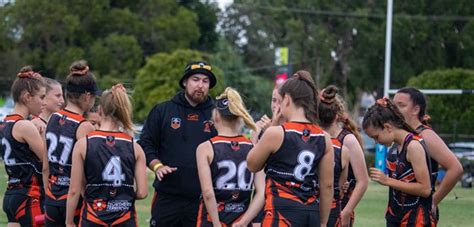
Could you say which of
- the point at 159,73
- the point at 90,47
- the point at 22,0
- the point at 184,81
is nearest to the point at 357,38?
the point at 159,73

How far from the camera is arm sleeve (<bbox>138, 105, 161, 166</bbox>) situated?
900 centimetres

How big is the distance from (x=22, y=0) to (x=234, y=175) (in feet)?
168

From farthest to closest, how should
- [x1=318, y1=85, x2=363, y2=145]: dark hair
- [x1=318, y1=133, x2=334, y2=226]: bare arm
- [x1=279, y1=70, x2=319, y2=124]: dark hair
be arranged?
[x1=318, y1=85, x2=363, y2=145]: dark hair < [x1=318, y1=133, x2=334, y2=226]: bare arm < [x1=279, y1=70, x2=319, y2=124]: dark hair

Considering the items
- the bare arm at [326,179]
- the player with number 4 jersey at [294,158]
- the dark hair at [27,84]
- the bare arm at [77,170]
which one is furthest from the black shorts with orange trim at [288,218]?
the dark hair at [27,84]

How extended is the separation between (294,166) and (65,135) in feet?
8.15

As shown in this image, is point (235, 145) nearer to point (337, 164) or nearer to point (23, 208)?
point (337, 164)

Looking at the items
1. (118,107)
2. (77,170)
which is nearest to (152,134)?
(118,107)

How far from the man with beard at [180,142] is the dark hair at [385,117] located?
1.78m

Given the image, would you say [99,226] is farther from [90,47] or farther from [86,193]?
[90,47]

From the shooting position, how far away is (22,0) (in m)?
56.2

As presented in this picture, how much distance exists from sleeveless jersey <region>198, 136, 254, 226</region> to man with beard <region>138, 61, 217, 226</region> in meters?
1.21

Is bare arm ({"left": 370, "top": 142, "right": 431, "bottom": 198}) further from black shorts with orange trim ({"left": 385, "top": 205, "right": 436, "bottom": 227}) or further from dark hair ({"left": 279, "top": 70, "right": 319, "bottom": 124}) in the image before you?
dark hair ({"left": 279, "top": 70, "right": 319, "bottom": 124})

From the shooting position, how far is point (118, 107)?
7.37 meters

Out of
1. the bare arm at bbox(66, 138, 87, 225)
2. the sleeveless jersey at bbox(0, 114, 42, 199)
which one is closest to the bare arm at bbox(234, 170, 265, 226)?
the bare arm at bbox(66, 138, 87, 225)
